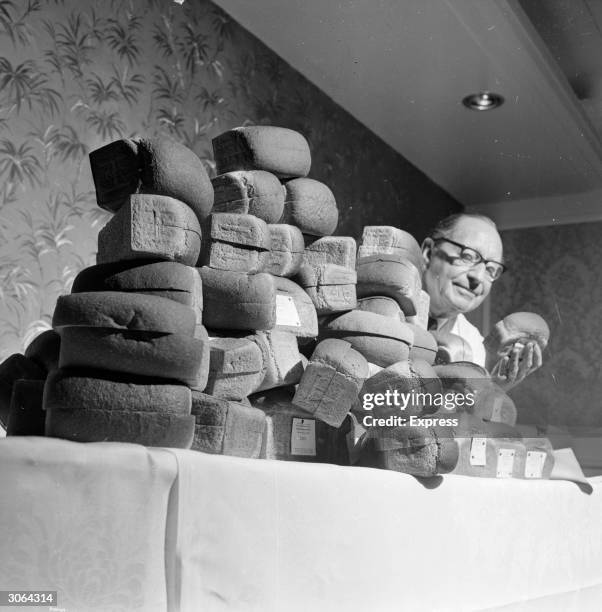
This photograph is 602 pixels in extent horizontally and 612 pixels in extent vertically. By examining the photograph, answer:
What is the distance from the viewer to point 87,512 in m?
0.91

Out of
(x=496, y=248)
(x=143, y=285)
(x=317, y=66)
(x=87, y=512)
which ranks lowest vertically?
(x=87, y=512)

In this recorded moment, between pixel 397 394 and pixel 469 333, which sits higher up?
pixel 469 333

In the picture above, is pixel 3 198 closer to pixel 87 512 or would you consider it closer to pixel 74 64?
pixel 74 64

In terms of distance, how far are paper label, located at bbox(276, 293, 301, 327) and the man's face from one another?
0.34 metres

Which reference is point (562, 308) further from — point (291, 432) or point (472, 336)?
point (291, 432)

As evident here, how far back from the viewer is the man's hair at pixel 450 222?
145 cm

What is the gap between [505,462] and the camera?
1.60 metres

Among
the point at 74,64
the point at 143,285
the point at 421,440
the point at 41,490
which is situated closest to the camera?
the point at 41,490

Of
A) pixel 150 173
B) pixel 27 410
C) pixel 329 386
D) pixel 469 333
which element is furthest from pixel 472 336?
pixel 27 410

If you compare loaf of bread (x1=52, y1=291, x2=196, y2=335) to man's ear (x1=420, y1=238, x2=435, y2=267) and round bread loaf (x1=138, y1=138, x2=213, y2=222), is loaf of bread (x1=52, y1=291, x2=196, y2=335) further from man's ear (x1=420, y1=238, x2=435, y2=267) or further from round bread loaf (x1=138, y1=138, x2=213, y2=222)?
man's ear (x1=420, y1=238, x2=435, y2=267)

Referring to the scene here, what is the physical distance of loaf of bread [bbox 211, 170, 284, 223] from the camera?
136 cm

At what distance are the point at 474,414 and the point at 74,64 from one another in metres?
0.95

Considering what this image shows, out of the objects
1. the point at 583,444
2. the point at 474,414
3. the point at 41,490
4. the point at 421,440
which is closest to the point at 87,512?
the point at 41,490

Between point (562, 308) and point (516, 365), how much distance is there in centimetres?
13
